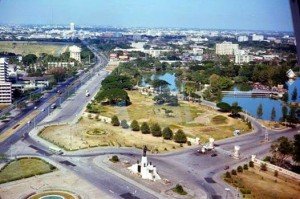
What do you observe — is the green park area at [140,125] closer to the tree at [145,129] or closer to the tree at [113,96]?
the tree at [145,129]

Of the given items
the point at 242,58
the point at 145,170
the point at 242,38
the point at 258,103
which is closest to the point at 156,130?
the point at 145,170

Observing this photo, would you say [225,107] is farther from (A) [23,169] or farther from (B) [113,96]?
(A) [23,169]

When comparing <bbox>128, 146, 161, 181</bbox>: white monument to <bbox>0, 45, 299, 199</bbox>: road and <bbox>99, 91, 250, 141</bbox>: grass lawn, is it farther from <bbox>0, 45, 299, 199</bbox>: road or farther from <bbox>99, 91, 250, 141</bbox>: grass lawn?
<bbox>99, 91, 250, 141</bbox>: grass lawn

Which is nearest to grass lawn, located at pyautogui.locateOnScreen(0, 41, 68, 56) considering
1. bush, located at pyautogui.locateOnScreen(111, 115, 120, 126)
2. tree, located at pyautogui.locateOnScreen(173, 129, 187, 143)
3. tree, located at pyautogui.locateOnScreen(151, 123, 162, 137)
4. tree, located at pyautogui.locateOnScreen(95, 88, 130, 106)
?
tree, located at pyautogui.locateOnScreen(95, 88, 130, 106)

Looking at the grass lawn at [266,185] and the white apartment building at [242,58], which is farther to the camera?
the white apartment building at [242,58]

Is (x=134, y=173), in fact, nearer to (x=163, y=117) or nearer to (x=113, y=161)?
(x=113, y=161)

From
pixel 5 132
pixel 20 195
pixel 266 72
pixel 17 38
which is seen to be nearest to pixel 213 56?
pixel 266 72

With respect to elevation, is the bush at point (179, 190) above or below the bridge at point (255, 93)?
below

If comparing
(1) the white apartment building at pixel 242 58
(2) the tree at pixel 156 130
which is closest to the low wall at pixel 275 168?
(2) the tree at pixel 156 130
